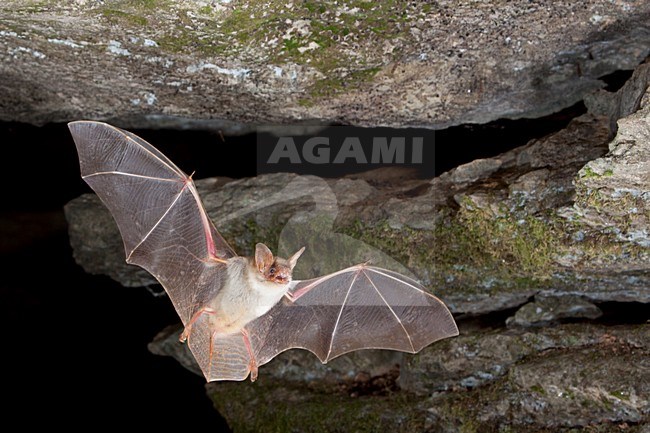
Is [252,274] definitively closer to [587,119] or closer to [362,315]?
[362,315]

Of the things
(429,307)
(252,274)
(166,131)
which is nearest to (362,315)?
(429,307)

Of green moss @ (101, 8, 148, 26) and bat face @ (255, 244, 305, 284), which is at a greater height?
green moss @ (101, 8, 148, 26)

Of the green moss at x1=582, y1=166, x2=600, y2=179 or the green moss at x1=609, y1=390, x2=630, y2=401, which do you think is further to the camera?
the green moss at x1=609, y1=390, x2=630, y2=401

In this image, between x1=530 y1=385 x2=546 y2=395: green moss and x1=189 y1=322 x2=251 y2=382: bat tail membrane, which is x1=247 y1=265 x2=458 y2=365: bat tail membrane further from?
x1=530 y1=385 x2=546 y2=395: green moss

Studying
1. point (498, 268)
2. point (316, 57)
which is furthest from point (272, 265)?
point (498, 268)

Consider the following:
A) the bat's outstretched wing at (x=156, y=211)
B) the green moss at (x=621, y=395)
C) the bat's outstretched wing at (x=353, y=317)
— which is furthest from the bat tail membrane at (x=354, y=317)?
the green moss at (x=621, y=395)

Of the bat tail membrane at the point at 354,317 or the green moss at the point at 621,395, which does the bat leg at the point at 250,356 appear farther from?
the green moss at the point at 621,395

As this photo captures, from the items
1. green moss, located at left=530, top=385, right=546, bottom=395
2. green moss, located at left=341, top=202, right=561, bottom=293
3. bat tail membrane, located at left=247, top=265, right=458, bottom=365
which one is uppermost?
green moss, located at left=341, top=202, right=561, bottom=293

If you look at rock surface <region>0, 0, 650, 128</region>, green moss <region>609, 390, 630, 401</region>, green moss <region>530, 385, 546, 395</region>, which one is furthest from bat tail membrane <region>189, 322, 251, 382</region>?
green moss <region>609, 390, 630, 401</region>
